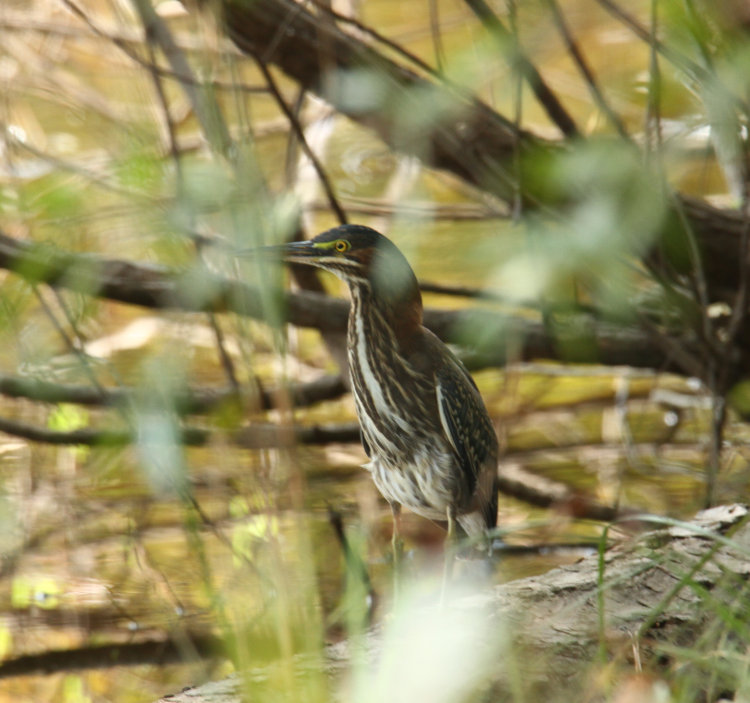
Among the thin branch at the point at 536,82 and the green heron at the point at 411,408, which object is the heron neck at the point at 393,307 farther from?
the thin branch at the point at 536,82

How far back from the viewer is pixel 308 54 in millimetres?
4133

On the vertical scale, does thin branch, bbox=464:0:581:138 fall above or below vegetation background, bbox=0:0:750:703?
above

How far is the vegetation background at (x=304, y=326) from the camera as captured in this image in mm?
1688

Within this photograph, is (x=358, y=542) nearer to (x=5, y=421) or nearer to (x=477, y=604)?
(x=477, y=604)

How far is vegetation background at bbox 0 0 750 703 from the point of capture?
1.69 meters

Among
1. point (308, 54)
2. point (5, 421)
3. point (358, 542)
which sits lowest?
point (358, 542)

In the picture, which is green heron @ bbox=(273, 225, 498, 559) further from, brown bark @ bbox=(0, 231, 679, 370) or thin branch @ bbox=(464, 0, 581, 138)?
thin branch @ bbox=(464, 0, 581, 138)

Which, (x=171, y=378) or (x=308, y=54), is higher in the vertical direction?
(x=308, y=54)

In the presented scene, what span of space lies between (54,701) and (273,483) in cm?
182

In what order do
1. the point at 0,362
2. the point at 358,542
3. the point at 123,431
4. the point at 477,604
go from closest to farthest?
the point at 477,604 < the point at 123,431 < the point at 358,542 < the point at 0,362

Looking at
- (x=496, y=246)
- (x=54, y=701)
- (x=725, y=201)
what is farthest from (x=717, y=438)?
(x=496, y=246)

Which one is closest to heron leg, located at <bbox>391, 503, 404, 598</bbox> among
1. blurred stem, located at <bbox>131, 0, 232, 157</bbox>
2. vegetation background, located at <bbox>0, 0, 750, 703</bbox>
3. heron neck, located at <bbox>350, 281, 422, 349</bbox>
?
vegetation background, located at <bbox>0, 0, 750, 703</bbox>

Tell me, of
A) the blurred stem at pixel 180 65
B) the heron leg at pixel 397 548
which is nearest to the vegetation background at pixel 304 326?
the blurred stem at pixel 180 65

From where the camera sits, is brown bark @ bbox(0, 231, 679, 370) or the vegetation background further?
brown bark @ bbox(0, 231, 679, 370)
